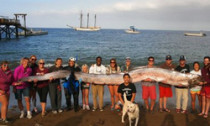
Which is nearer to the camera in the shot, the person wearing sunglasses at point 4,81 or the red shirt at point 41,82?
the person wearing sunglasses at point 4,81

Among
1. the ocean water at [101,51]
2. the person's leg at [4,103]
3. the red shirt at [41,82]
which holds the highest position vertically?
the red shirt at [41,82]

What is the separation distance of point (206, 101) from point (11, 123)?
19.3ft

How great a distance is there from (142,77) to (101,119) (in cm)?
180

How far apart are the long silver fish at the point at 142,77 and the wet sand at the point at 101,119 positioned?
3.40ft

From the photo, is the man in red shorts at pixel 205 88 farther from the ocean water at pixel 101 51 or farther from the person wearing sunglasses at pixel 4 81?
the person wearing sunglasses at pixel 4 81

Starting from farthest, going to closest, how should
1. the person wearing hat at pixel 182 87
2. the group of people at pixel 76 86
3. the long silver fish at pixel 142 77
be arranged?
the person wearing hat at pixel 182 87, the long silver fish at pixel 142 77, the group of people at pixel 76 86

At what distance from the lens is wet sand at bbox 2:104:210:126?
227 inches

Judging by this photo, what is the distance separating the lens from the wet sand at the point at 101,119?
5762 millimetres

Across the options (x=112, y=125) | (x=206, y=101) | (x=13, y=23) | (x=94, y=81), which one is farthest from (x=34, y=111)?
(x=13, y=23)

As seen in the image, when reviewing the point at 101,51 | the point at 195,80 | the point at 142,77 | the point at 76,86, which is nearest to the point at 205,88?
the point at 195,80

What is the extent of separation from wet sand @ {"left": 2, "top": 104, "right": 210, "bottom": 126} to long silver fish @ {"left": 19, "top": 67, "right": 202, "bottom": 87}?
104 cm

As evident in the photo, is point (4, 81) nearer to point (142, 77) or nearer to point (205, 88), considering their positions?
point (142, 77)

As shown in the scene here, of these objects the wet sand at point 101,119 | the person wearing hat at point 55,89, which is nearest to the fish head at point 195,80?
the wet sand at point 101,119

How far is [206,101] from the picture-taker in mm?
6352
